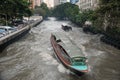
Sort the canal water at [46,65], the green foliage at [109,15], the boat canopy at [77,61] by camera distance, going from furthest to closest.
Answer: the green foliage at [109,15] → the boat canopy at [77,61] → the canal water at [46,65]

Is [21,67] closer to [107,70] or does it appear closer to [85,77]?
[85,77]

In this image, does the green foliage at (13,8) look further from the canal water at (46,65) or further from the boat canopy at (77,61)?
the boat canopy at (77,61)

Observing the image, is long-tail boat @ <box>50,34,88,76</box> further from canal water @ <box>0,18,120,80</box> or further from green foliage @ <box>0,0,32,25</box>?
green foliage @ <box>0,0,32,25</box>

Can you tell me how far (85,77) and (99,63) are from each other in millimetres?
6630

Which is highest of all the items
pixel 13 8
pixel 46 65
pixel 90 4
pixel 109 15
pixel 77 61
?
pixel 90 4

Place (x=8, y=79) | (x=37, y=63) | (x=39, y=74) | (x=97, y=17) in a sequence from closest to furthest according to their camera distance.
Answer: (x=8, y=79) → (x=39, y=74) → (x=37, y=63) → (x=97, y=17)

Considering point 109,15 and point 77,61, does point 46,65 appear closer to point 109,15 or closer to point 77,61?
point 77,61

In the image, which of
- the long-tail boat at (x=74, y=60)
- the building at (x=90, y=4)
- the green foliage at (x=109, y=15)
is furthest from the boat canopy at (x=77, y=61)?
the building at (x=90, y=4)

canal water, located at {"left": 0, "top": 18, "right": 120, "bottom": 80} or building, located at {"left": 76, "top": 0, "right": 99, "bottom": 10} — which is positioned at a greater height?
building, located at {"left": 76, "top": 0, "right": 99, "bottom": 10}

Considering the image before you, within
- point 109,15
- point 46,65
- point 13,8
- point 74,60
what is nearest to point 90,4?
point 13,8

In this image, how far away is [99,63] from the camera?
32.1 metres

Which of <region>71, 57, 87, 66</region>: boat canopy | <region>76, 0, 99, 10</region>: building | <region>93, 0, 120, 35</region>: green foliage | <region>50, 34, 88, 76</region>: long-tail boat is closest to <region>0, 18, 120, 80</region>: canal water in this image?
<region>50, 34, 88, 76</region>: long-tail boat

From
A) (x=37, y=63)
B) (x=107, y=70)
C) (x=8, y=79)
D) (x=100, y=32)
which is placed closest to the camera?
(x=8, y=79)

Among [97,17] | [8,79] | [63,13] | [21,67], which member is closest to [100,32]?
[97,17]
